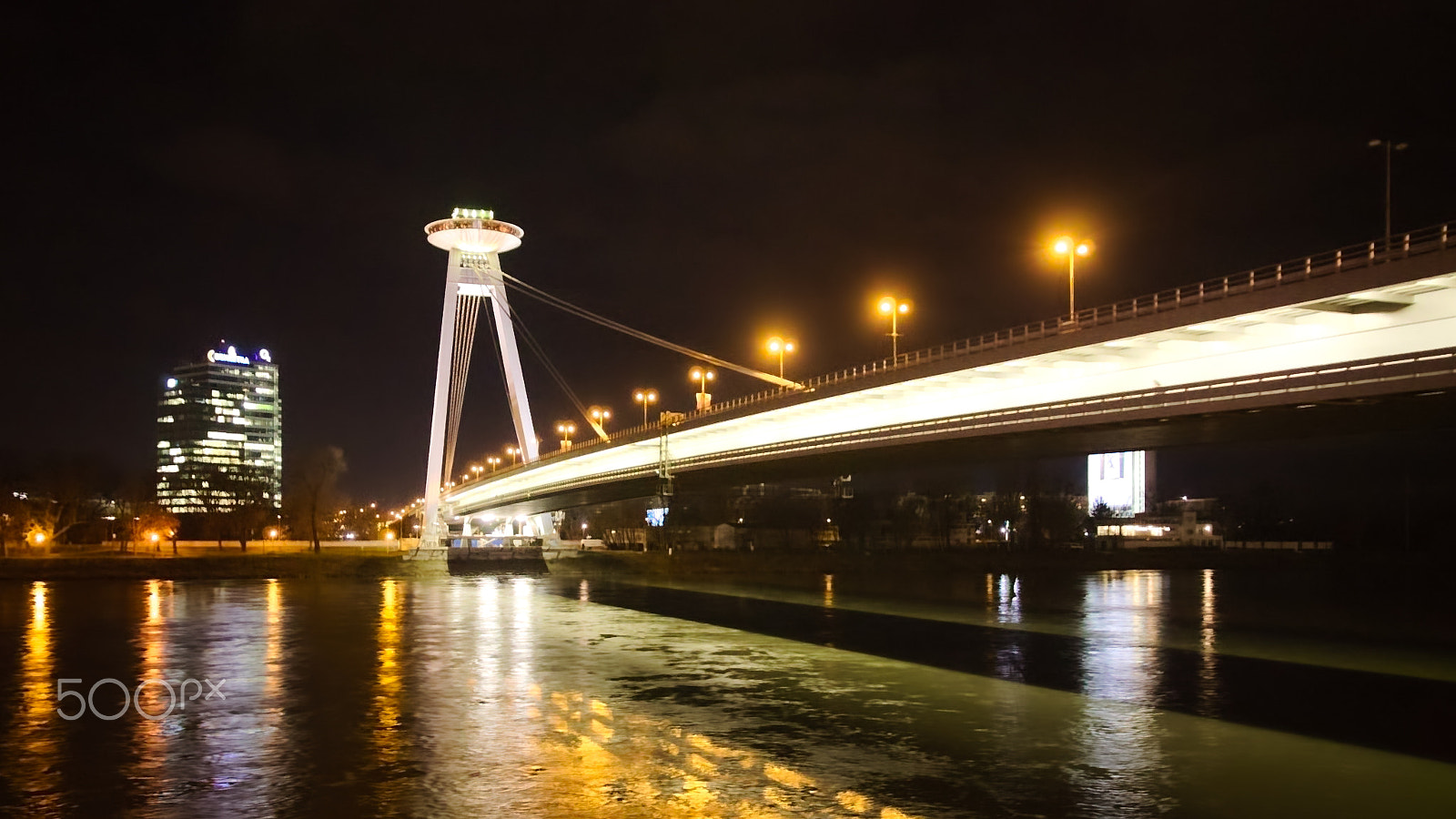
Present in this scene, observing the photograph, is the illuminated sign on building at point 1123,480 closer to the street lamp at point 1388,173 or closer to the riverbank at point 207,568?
the riverbank at point 207,568

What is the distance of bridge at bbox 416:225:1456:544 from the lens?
95.9 ft

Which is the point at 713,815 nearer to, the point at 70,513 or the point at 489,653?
the point at 489,653

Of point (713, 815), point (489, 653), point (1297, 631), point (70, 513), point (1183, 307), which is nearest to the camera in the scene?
point (713, 815)

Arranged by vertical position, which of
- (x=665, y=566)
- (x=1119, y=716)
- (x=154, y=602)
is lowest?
(x=665, y=566)

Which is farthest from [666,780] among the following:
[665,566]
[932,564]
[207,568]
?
[932,564]

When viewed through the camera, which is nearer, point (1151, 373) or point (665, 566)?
point (1151, 373)

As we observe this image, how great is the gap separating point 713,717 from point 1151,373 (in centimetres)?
2468

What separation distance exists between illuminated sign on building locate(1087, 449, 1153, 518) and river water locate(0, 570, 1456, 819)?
142 meters

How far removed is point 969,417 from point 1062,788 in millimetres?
31811

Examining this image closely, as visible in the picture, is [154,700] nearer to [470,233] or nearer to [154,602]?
[154,602]

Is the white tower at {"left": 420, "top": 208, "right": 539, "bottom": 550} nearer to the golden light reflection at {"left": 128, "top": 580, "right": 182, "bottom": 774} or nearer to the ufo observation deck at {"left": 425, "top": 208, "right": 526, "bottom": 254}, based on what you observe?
the ufo observation deck at {"left": 425, "top": 208, "right": 526, "bottom": 254}

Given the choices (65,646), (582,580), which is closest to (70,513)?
(582,580)

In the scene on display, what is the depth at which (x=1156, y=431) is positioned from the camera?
4153 cm

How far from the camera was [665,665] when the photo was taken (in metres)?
26.4
